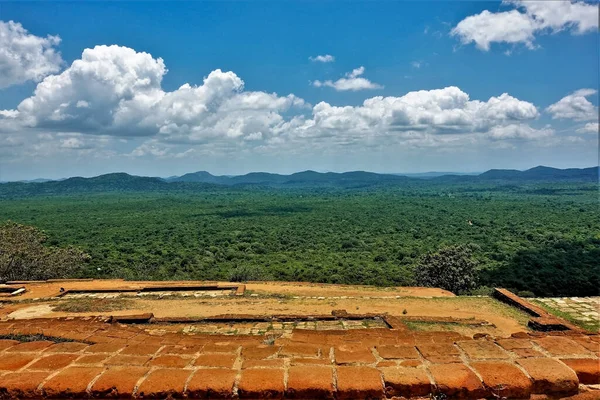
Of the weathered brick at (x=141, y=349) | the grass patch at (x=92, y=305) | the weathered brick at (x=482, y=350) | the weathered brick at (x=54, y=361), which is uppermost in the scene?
the weathered brick at (x=54, y=361)

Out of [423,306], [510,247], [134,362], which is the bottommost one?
[510,247]

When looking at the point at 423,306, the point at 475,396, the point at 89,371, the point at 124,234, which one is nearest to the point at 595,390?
the point at 475,396

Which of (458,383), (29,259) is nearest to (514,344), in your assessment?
(458,383)

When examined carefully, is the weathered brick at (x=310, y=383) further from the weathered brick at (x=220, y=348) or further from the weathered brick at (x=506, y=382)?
the weathered brick at (x=506, y=382)

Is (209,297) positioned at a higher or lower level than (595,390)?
lower

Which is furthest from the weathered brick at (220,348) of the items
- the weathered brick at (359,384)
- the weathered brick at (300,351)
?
the weathered brick at (359,384)

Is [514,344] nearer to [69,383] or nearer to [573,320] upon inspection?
[69,383]

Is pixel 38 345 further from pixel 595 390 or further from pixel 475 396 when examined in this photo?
pixel 595 390
